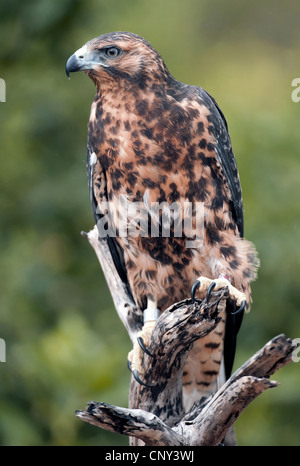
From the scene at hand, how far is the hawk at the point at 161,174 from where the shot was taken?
354 cm

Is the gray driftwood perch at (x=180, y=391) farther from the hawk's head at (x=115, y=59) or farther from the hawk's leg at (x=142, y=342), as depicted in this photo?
the hawk's head at (x=115, y=59)

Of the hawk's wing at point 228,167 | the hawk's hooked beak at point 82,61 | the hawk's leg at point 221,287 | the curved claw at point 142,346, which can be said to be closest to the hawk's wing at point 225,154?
the hawk's wing at point 228,167

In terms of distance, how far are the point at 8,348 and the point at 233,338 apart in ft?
5.41

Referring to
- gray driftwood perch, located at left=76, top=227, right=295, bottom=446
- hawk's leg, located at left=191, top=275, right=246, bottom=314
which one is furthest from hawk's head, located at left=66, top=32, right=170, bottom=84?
gray driftwood perch, located at left=76, top=227, right=295, bottom=446

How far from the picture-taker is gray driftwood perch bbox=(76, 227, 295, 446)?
3.04 m

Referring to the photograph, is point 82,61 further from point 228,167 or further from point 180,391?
point 180,391

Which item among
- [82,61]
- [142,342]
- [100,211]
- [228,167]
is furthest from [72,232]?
[82,61]

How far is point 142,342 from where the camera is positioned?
3.77 metres

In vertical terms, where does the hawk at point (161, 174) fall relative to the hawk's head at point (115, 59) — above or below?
below

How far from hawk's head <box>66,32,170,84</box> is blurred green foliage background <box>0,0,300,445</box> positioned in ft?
4.87

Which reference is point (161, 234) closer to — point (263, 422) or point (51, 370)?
point (51, 370)

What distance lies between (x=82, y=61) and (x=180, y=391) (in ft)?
5.78

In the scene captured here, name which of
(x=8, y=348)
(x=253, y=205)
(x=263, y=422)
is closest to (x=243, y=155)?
(x=253, y=205)

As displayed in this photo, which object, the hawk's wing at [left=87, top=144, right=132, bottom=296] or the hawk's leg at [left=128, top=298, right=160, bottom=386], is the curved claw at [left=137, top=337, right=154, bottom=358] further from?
the hawk's wing at [left=87, top=144, right=132, bottom=296]
